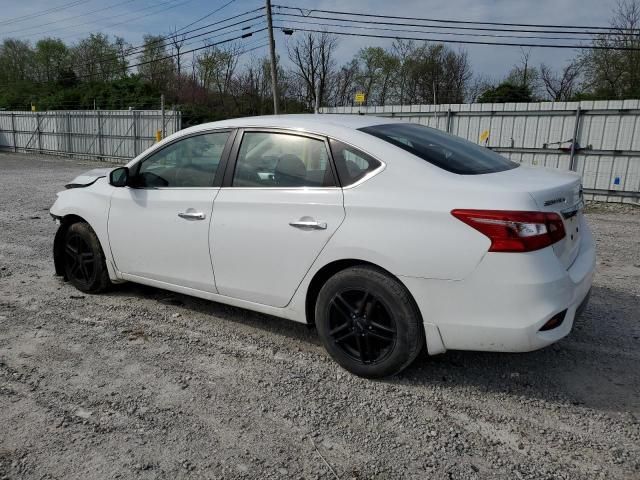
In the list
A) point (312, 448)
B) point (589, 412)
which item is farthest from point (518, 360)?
point (312, 448)

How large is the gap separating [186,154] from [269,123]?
811mm

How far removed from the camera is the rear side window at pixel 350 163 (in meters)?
3.17

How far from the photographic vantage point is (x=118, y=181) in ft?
14.2

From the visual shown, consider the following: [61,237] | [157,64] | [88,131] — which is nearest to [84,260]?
[61,237]

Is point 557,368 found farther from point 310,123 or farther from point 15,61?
point 15,61

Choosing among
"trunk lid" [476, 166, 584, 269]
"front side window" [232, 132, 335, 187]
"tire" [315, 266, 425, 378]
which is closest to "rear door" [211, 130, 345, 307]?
"front side window" [232, 132, 335, 187]

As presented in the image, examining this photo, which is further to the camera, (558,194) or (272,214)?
(272,214)

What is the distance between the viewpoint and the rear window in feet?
10.4

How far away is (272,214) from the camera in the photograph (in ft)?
11.2

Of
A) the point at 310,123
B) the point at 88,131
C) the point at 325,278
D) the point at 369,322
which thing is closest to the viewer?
the point at 369,322

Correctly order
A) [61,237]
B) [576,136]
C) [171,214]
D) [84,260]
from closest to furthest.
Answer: [171,214] < [84,260] < [61,237] < [576,136]

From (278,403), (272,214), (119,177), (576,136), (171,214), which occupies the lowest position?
(278,403)

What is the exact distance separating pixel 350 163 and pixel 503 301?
1234 mm

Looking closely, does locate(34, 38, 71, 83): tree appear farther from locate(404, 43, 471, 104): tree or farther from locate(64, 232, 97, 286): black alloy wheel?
locate(64, 232, 97, 286): black alloy wheel
